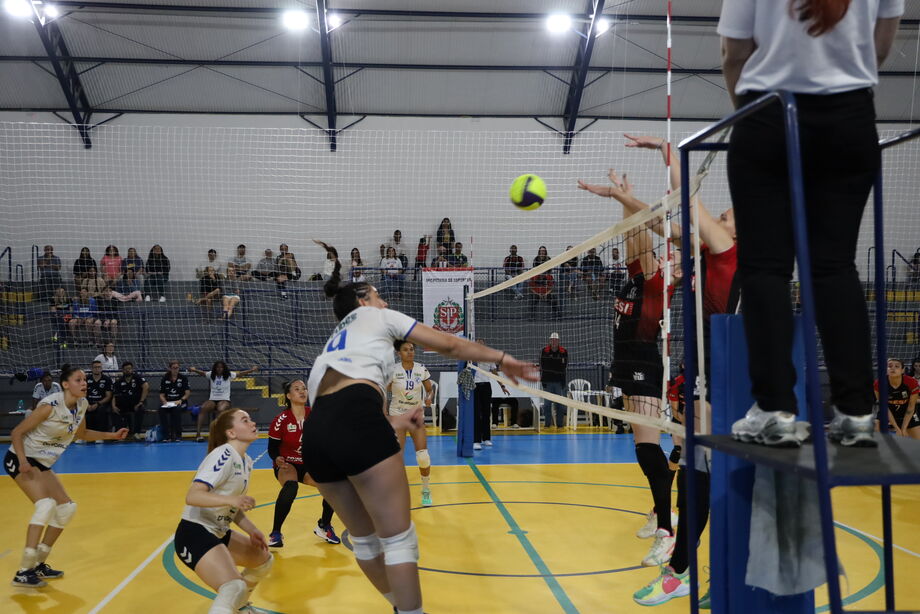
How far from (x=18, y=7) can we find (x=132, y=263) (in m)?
5.66

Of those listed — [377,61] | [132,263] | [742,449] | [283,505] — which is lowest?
[283,505]

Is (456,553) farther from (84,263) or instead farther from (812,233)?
(84,263)

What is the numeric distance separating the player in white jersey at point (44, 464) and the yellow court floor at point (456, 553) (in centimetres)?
25

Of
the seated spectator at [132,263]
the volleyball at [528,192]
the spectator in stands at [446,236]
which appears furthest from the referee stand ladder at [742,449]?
the seated spectator at [132,263]

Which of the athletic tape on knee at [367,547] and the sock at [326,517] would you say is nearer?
the athletic tape on knee at [367,547]

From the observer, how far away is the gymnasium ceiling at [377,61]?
1611 cm

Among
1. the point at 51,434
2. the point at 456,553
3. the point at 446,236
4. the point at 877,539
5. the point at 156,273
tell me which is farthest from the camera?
the point at 446,236

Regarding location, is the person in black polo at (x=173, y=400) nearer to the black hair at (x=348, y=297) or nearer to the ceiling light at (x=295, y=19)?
the ceiling light at (x=295, y=19)

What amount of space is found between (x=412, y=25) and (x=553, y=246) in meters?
5.82

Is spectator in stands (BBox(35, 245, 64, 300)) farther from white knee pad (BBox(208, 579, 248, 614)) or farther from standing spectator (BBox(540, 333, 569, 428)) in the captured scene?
white knee pad (BBox(208, 579, 248, 614))

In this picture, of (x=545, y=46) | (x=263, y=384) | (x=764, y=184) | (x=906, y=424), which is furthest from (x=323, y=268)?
(x=764, y=184)

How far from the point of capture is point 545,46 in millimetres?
16984

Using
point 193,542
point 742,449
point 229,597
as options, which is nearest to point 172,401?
point 193,542

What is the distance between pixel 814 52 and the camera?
1864mm
